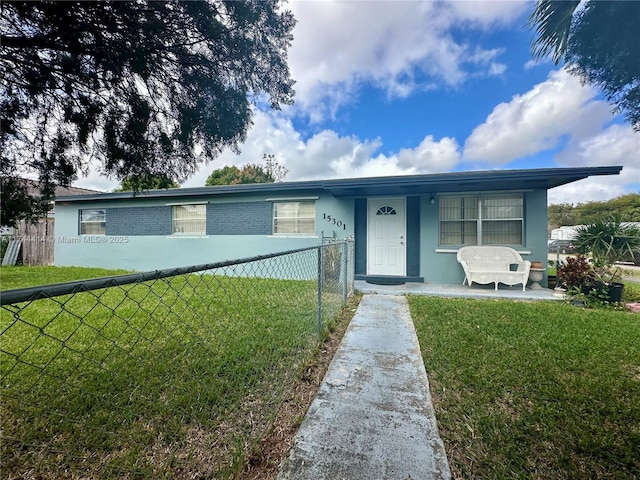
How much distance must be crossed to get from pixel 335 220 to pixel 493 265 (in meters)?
4.22

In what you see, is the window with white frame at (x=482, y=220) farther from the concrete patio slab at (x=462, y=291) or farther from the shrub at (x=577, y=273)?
the concrete patio slab at (x=462, y=291)

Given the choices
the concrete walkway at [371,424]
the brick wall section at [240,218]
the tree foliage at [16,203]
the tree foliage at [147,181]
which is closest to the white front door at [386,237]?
the brick wall section at [240,218]

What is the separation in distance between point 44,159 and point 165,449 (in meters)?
2.53

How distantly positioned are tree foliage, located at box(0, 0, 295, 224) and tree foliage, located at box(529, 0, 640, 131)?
2.39 m

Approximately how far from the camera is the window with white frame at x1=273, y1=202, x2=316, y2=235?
346 inches

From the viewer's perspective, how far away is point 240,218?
932cm

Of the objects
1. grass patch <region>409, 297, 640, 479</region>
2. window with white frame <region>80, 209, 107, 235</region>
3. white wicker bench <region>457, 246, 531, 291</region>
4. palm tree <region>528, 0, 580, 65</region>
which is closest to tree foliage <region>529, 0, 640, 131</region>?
palm tree <region>528, 0, 580, 65</region>

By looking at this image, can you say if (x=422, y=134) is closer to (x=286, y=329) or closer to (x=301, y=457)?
(x=286, y=329)

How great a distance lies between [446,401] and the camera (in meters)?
2.40

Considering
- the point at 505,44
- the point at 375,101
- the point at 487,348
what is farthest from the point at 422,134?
the point at 487,348

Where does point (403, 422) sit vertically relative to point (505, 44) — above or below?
below

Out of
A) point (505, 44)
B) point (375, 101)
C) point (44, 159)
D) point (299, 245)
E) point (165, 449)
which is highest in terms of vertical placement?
point (375, 101)

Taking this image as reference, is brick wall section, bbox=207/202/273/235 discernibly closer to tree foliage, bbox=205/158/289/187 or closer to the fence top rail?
the fence top rail

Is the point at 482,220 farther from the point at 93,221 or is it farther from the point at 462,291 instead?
the point at 93,221
